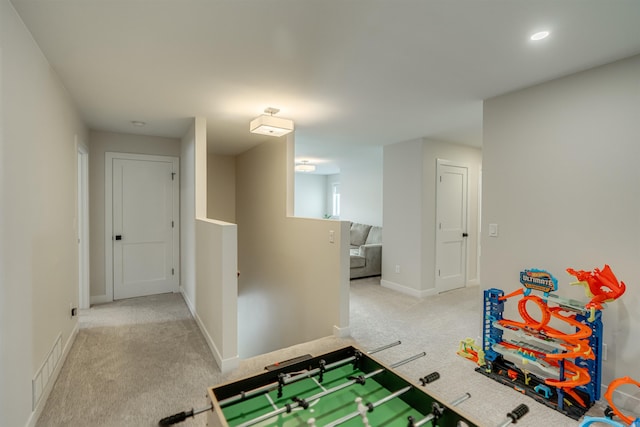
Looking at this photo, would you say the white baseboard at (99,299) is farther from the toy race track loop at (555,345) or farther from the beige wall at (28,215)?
the toy race track loop at (555,345)

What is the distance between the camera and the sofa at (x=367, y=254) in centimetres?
580

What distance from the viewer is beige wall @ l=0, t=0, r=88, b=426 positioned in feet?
5.24

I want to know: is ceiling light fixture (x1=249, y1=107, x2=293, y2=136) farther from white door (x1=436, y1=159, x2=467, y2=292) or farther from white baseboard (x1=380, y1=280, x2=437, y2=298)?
white baseboard (x1=380, y1=280, x2=437, y2=298)

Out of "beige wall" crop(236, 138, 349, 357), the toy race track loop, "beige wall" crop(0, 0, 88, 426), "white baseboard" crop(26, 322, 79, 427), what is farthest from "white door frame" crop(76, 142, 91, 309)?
the toy race track loop

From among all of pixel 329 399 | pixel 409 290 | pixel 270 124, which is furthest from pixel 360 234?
pixel 329 399

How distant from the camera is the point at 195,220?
3.66m

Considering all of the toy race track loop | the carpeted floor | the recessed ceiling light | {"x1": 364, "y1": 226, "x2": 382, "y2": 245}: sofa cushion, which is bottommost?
the carpeted floor

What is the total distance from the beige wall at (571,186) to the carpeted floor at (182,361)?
68cm

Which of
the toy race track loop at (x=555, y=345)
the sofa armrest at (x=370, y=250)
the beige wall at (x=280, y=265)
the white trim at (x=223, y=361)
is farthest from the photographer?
the sofa armrest at (x=370, y=250)

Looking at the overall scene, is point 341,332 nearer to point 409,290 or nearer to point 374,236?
point 409,290

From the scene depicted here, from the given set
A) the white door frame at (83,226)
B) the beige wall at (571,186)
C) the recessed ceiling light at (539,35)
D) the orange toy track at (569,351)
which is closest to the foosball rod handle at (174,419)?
the orange toy track at (569,351)

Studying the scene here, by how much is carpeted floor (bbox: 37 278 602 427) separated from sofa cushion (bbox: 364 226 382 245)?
203 cm

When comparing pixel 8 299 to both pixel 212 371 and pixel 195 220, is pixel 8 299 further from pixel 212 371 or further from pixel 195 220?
pixel 195 220

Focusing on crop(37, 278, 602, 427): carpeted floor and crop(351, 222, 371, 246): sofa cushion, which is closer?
crop(37, 278, 602, 427): carpeted floor
